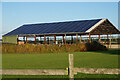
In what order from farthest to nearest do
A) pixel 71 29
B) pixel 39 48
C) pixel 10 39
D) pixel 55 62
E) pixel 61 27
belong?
1. pixel 10 39
2. pixel 61 27
3. pixel 71 29
4. pixel 39 48
5. pixel 55 62

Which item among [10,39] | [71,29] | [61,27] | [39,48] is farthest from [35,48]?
[10,39]

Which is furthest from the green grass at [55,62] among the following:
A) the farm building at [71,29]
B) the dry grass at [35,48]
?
the farm building at [71,29]

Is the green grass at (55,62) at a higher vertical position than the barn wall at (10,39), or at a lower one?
lower

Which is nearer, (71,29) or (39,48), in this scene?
(39,48)

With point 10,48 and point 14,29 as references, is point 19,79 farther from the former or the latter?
point 14,29

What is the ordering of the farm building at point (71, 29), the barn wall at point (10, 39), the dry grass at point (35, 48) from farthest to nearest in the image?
the barn wall at point (10, 39) → the farm building at point (71, 29) → the dry grass at point (35, 48)

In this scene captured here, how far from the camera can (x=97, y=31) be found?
107 feet

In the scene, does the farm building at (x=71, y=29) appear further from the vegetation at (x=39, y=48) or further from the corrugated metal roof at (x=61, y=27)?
the vegetation at (x=39, y=48)

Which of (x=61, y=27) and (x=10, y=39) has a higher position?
(x=61, y=27)

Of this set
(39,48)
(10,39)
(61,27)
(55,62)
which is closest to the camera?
(55,62)

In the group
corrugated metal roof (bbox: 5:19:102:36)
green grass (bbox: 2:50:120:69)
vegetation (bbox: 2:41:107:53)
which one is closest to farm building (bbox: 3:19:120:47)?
corrugated metal roof (bbox: 5:19:102:36)

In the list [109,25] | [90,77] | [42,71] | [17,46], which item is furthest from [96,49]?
[42,71]

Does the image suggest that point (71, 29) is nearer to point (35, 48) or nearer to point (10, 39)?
point (35, 48)

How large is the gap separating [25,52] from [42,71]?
1921 cm
